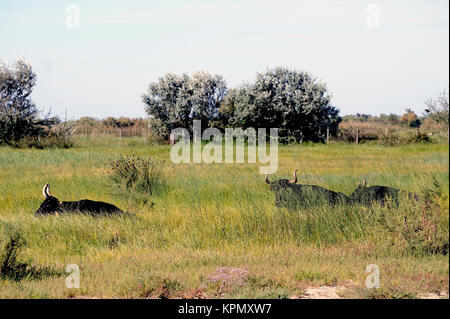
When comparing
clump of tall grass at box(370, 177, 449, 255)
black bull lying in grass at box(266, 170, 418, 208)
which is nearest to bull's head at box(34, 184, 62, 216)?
black bull lying in grass at box(266, 170, 418, 208)

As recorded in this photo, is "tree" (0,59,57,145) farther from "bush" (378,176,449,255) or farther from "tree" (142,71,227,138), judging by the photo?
"bush" (378,176,449,255)

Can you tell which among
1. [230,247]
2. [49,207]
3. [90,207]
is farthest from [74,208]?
[230,247]

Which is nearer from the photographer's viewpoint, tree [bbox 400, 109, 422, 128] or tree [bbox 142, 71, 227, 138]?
tree [bbox 142, 71, 227, 138]

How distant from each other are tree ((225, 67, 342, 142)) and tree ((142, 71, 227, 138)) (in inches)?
162

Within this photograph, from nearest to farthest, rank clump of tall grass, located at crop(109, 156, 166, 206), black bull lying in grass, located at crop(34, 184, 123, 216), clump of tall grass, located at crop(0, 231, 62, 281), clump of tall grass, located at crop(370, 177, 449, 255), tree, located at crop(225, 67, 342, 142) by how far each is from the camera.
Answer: clump of tall grass, located at crop(370, 177, 449, 255) → clump of tall grass, located at crop(0, 231, 62, 281) → black bull lying in grass, located at crop(34, 184, 123, 216) → clump of tall grass, located at crop(109, 156, 166, 206) → tree, located at crop(225, 67, 342, 142)

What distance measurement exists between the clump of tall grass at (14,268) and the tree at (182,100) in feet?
130

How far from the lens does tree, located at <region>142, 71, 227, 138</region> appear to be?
4775 centimetres

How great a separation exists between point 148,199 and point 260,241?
5185mm

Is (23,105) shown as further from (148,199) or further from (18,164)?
(148,199)

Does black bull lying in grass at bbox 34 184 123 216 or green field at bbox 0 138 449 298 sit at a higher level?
black bull lying in grass at bbox 34 184 123 216

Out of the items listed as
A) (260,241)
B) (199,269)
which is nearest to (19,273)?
(199,269)

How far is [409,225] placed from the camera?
813 centimetres

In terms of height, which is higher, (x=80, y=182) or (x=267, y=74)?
(x=267, y=74)

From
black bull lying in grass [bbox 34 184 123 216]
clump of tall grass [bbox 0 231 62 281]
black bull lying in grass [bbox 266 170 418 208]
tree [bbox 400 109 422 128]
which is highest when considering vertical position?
tree [bbox 400 109 422 128]
